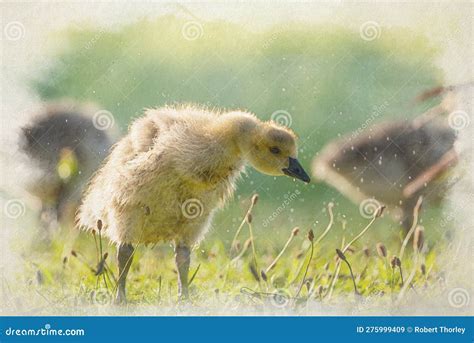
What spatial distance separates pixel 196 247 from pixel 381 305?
851mm

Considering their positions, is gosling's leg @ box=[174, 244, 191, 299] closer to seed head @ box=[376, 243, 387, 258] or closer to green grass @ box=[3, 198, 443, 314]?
green grass @ box=[3, 198, 443, 314]

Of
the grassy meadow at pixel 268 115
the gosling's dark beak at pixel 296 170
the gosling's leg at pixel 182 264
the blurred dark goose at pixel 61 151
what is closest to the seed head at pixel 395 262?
the grassy meadow at pixel 268 115

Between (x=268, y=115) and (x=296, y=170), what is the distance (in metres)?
0.39

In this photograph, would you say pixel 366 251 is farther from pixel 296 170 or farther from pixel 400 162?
pixel 296 170

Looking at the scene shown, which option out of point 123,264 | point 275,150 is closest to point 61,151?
point 123,264

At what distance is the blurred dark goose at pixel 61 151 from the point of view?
3.70 m

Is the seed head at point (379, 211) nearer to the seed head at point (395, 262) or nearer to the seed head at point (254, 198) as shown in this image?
the seed head at point (395, 262)

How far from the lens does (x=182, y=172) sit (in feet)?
11.1

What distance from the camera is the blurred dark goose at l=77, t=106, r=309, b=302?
3.39 metres

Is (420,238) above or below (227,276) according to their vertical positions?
above

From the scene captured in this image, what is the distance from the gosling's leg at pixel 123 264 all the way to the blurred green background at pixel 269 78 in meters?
0.41

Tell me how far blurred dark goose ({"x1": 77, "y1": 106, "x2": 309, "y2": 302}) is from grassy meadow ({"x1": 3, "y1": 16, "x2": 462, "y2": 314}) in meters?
0.15

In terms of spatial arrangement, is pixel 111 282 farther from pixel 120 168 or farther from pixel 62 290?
pixel 120 168

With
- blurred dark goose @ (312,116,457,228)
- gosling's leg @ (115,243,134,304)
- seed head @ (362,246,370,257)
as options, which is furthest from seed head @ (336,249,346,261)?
gosling's leg @ (115,243,134,304)
